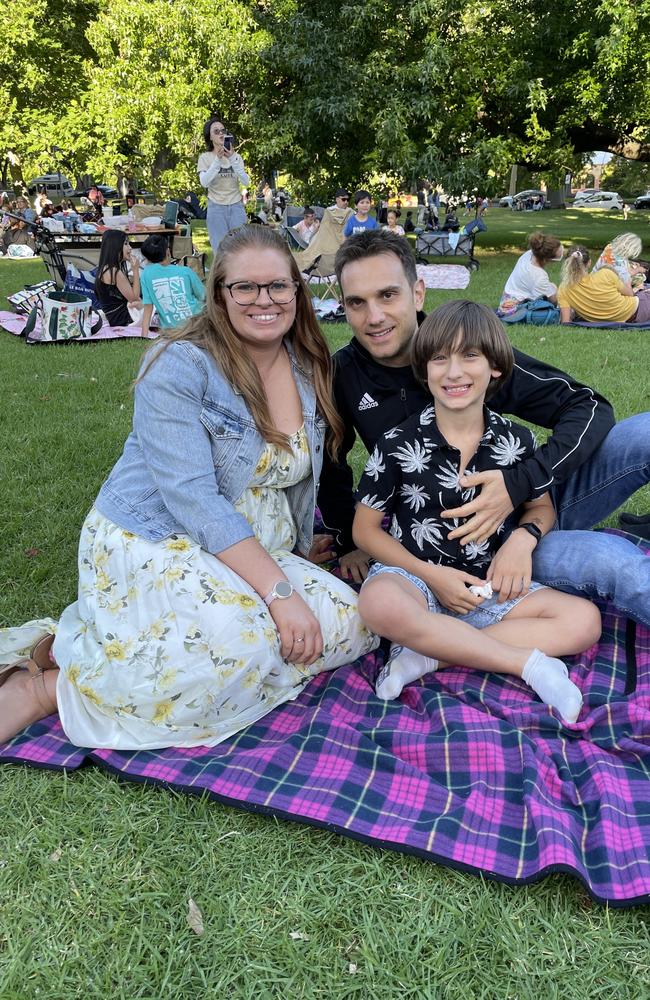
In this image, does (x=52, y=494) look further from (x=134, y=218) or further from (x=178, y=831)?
(x=134, y=218)

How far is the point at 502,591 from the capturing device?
2.84 m

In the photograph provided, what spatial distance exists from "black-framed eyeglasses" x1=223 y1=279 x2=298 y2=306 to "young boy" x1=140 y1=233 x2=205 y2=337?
6135 millimetres

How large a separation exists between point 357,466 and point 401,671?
8.30 ft

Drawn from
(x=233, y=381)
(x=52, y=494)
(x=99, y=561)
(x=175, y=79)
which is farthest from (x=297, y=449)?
(x=175, y=79)

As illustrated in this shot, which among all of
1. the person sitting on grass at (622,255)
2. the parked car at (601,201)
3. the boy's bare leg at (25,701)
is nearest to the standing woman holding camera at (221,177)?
the person sitting on grass at (622,255)

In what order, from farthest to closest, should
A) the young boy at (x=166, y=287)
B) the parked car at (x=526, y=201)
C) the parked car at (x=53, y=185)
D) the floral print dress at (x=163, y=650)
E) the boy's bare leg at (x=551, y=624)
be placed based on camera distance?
the parked car at (x=526, y=201) < the parked car at (x=53, y=185) < the young boy at (x=166, y=287) < the boy's bare leg at (x=551, y=624) < the floral print dress at (x=163, y=650)

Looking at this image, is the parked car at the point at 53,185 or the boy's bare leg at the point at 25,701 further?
the parked car at the point at 53,185

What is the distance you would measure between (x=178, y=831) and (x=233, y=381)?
157 cm

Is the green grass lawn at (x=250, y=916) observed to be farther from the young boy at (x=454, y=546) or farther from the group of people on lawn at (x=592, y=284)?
the group of people on lawn at (x=592, y=284)

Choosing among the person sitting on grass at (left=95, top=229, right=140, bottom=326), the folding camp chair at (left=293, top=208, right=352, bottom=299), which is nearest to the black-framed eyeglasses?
the person sitting on grass at (left=95, top=229, right=140, bottom=326)

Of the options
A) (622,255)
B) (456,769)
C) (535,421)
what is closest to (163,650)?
(456,769)

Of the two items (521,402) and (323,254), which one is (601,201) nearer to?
(323,254)

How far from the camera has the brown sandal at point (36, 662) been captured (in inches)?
108

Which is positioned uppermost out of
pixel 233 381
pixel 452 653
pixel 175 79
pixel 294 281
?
pixel 175 79
